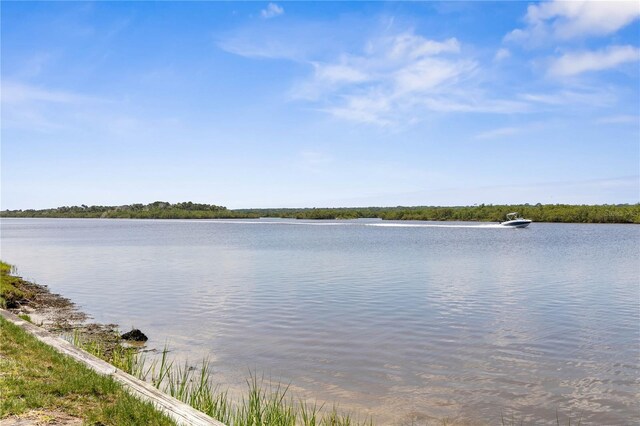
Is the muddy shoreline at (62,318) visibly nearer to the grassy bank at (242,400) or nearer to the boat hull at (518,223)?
the grassy bank at (242,400)

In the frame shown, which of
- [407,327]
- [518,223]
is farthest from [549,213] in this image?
[407,327]

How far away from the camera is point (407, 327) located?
1978 cm

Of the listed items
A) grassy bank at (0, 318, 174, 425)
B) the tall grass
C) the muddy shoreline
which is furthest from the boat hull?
grassy bank at (0, 318, 174, 425)

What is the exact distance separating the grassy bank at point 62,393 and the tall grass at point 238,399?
190 cm

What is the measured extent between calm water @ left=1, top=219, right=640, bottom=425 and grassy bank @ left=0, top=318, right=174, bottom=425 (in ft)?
16.9

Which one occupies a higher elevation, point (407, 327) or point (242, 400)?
point (407, 327)

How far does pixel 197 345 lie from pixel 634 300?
21196mm

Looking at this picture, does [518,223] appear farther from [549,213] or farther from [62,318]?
[62,318]

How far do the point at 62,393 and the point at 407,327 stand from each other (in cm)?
1369

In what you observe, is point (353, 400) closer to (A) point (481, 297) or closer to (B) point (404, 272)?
(A) point (481, 297)

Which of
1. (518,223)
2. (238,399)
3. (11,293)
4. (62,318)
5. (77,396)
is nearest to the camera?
(77,396)

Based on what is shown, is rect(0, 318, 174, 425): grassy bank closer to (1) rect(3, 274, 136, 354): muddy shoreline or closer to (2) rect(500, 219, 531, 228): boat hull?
(1) rect(3, 274, 136, 354): muddy shoreline

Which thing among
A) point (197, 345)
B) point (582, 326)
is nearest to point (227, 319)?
point (197, 345)

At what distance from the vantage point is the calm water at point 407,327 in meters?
12.9
